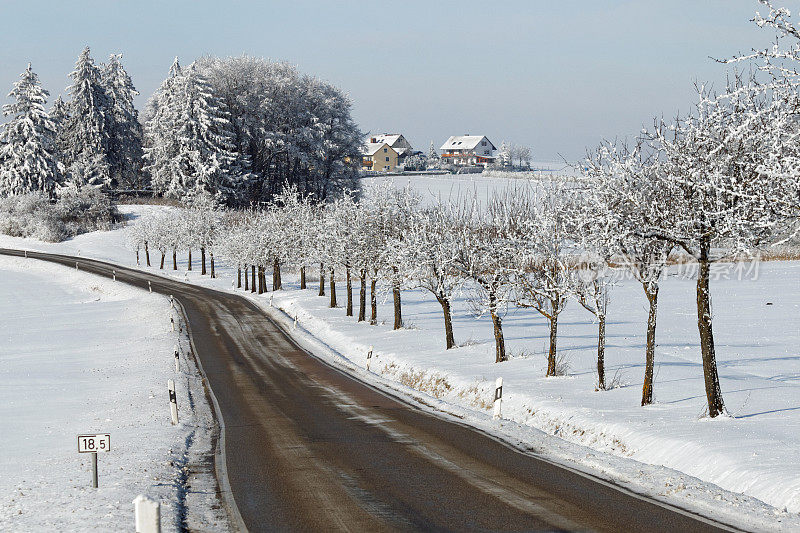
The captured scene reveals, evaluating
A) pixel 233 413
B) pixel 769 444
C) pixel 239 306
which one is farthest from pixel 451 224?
pixel 239 306

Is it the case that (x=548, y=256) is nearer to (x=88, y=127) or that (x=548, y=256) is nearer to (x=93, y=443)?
(x=93, y=443)

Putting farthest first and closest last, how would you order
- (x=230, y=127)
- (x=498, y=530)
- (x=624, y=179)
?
(x=230, y=127), (x=624, y=179), (x=498, y=530)

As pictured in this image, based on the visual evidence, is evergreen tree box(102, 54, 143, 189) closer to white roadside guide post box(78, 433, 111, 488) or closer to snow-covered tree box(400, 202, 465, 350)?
snow-covered tree box(400, 202, 465, 350)

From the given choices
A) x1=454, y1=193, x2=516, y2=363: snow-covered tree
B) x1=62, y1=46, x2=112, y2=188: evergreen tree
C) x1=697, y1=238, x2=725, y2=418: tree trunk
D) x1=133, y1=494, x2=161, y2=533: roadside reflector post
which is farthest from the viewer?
x1=62, y1=46, x2=112, y2=188: evergreen tree

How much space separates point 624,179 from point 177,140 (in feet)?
302

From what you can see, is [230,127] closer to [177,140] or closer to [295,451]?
[177,140]

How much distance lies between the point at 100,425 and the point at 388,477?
9932mm

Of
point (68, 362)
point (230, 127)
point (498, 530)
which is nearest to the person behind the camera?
point (498, 530)

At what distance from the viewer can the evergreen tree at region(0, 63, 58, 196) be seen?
315 ft

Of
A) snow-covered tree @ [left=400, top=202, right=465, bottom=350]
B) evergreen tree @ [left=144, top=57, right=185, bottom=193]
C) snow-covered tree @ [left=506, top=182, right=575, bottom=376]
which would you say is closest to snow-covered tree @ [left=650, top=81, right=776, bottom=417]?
snow-covered tree @ [left=506, top=182, right=575, bottom=376]

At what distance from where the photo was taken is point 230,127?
98.0 meters

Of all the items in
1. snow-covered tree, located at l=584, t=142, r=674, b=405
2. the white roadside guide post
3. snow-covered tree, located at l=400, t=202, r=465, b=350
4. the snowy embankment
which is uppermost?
snow-covered tree, located at l=584, t=142, r=674, b=405

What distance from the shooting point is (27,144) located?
9512 cm

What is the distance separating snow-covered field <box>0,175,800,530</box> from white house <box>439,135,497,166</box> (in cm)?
14443
